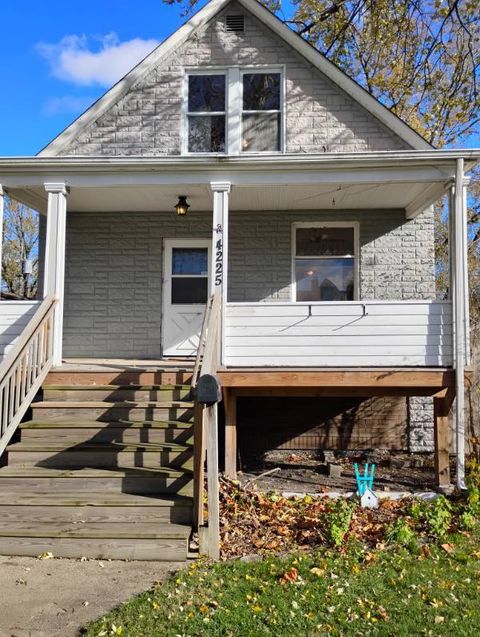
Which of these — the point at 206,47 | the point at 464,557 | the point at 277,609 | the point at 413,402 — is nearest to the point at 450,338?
the point at 413,402

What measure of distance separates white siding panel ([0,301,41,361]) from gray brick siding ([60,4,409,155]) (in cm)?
305

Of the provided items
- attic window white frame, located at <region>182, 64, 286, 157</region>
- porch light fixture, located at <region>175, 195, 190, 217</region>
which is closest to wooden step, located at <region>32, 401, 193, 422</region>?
porch light fixture, located at <region>175, 195, 190, 217</region>

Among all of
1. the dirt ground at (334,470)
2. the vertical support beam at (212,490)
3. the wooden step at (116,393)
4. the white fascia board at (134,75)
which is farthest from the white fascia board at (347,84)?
the vertical support beam at (212,490)

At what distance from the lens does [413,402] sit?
9523 mm

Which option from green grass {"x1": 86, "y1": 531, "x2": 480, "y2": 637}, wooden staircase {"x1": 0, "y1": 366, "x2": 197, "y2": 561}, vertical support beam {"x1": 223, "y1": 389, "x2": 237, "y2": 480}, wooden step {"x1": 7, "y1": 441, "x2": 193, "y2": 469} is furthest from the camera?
vertical support beam {"x1": 223, "y1": 389, "x2": 237, "y2": 480}

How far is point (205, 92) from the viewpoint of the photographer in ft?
31.3

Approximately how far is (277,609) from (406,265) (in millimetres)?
6949

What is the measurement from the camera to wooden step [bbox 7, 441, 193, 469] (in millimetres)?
5777

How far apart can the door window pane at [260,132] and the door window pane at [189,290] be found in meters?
2.34

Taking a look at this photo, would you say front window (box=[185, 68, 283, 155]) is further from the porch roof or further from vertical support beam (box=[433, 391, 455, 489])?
vertical support beam (box=[433, 391, 455, 489])

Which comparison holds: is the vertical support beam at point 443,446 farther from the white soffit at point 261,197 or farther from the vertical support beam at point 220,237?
the vertical support beam at point 220,237

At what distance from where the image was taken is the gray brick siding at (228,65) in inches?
365

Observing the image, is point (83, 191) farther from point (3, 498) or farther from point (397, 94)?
point (397, 94)

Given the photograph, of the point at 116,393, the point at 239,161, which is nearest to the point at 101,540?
the point at 116,393
